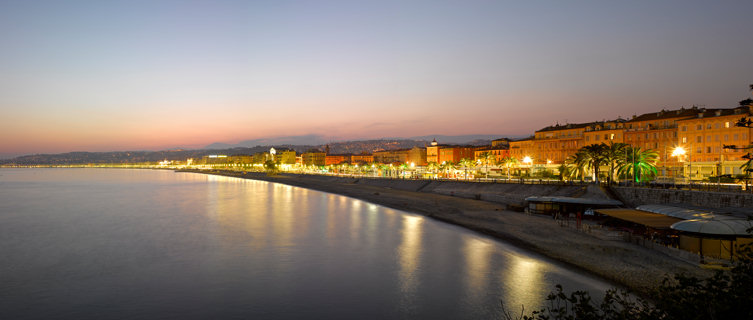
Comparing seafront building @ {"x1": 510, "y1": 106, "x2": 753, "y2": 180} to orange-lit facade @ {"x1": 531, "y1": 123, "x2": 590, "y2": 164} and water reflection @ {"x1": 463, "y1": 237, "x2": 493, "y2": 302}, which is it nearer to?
orange-lit facade @ {"x1": 531, "y1": 123, "x2": 590, "y2": 164}

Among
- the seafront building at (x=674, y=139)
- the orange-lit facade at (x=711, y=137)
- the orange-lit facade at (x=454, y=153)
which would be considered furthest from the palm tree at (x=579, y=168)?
the orange-lit facade at (x=454, y=153)

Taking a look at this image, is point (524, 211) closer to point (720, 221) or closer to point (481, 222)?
point (481, 222)

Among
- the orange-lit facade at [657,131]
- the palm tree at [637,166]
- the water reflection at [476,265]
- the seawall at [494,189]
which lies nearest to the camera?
the water reflection at [476,265]

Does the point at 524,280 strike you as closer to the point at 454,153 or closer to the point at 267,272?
the point at 267,272

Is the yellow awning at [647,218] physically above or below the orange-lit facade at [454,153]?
below

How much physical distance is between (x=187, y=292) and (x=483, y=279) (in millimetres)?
15255

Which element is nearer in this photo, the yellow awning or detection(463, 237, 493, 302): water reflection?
detection(463, 237, 493, 302): water reflection

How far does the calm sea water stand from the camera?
1995cm

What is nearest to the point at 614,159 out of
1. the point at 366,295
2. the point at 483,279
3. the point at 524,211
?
the point at 524,211

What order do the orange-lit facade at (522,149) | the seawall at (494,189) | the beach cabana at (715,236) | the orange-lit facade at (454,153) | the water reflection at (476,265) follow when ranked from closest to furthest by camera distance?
the beach cabana at (715,236) < the water reflection at (476,265) < the seawall at (494,189) < the orange-lit facade at (522,149) < the orange-lit facade at (454,153)

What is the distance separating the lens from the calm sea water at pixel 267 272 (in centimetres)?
1995

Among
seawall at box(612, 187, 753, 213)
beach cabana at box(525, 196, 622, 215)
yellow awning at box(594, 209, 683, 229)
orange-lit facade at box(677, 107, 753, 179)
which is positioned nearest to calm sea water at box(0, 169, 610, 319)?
yellow awning at box(594, 209, 683, 229)

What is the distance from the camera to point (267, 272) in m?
26.4

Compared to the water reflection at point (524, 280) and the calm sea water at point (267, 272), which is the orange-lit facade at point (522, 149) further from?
the water reflection at point (524, 280)
